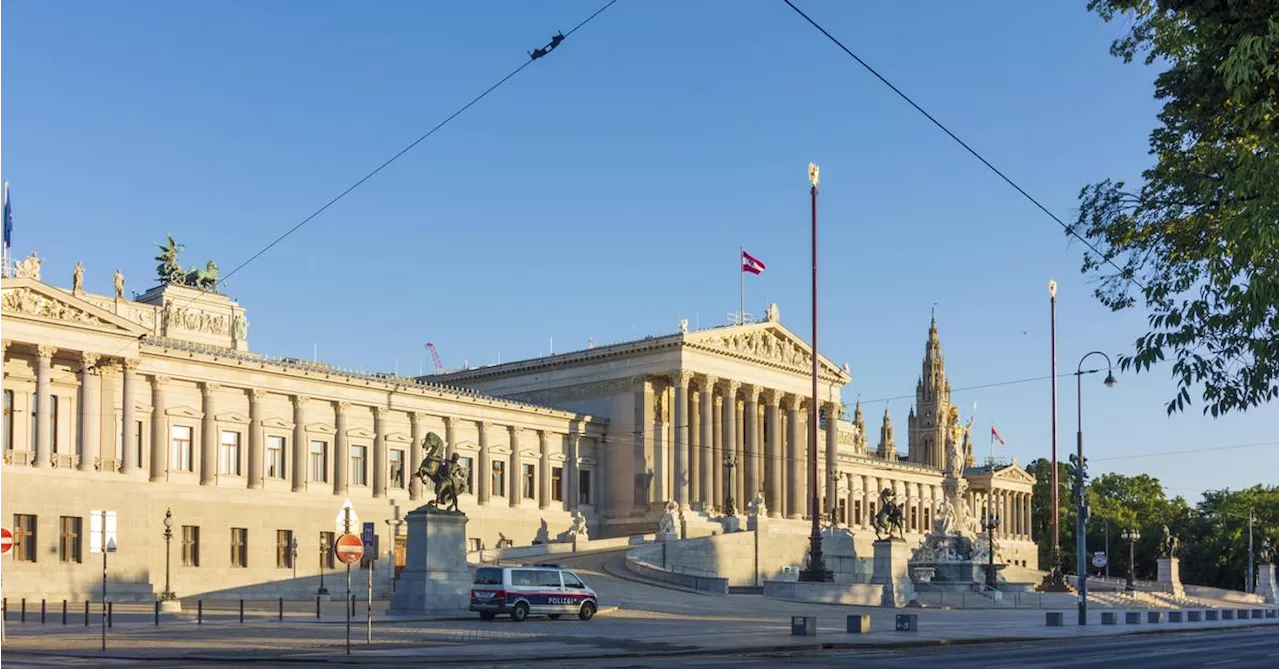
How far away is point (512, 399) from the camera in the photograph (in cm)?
11206

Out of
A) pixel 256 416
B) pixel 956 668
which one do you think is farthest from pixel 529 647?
pixel 256 416

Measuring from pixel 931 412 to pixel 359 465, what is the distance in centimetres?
11008

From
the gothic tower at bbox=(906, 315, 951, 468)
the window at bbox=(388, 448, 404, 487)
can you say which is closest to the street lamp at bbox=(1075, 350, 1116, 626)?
the window at bbox=(388, 448, 404, 487)

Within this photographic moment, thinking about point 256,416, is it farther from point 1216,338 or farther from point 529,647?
point 1216,338

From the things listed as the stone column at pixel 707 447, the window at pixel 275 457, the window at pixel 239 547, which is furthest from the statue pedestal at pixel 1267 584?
the window at pixel 239 547

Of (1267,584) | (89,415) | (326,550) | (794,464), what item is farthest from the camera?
(1267,584)

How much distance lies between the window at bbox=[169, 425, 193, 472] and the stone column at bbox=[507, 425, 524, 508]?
25491 mm

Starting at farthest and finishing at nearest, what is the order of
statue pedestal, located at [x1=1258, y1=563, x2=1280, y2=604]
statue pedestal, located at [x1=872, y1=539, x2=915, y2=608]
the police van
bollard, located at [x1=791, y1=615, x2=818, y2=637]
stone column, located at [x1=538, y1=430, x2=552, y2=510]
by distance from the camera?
statue pedestal, located at [x1=1258, y1=563, x2=1280, y2=604]
stone column, located at [x1=538, y1=430, x2=552, y2=510]
statue pedestal, located at [x1=872, y1=539, x2=915, y2=608]
the police van
bollard, located at [x1=791, y1=615, x2=818, y2=637]

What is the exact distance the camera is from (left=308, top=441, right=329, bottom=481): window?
89625mm

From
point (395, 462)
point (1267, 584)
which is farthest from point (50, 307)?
point (1267, 584)

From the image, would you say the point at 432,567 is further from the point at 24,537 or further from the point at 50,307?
the point at 50,307

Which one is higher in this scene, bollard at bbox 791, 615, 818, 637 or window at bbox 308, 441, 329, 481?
window at bbox 308, 441, 329, 481

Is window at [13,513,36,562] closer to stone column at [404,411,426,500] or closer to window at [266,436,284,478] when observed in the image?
window at [266,436,284,478]

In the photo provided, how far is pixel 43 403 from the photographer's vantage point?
233 ft
